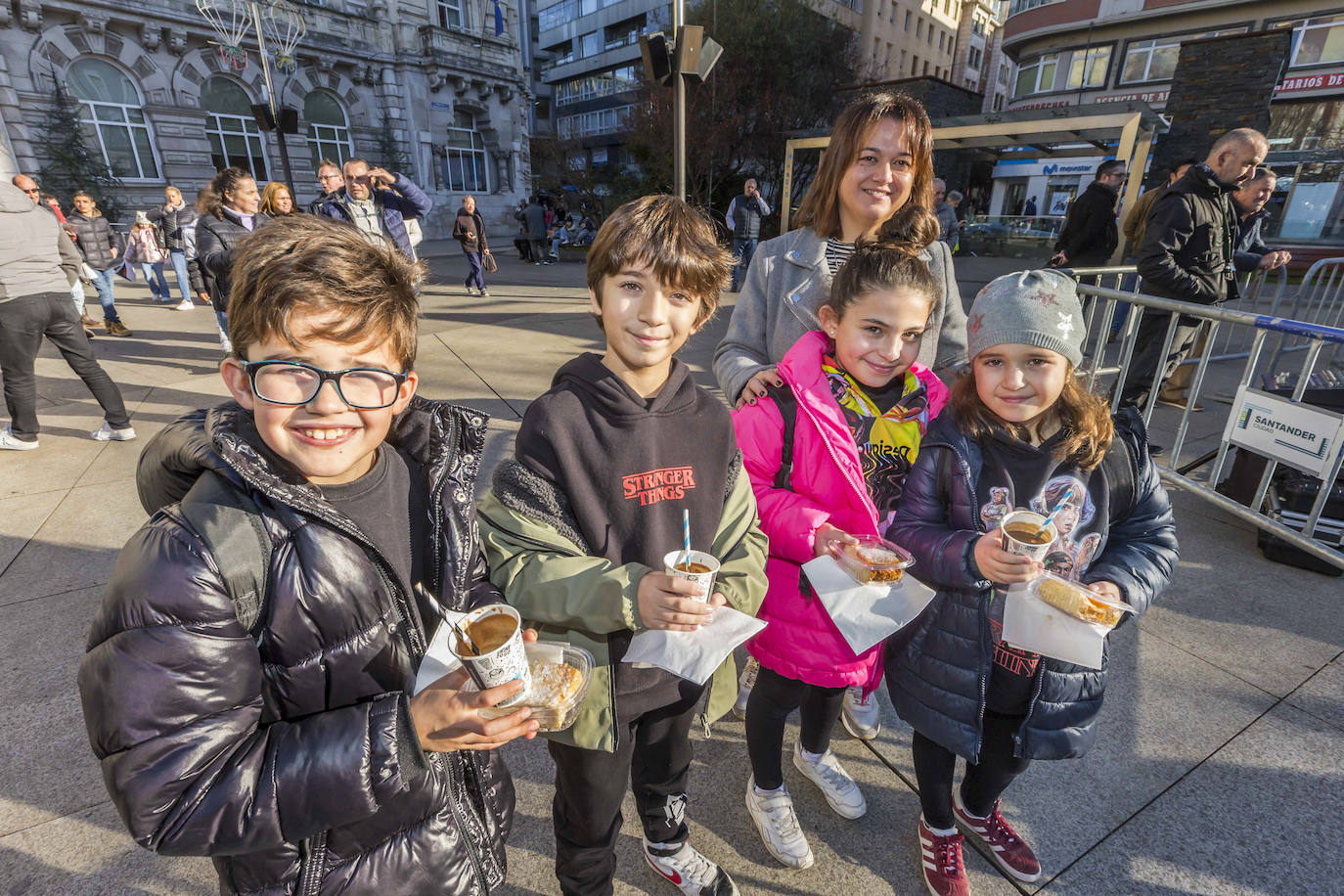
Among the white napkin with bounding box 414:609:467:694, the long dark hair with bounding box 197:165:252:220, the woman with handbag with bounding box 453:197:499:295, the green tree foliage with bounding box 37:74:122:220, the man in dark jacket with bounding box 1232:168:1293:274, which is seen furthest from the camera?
the green tree foliage with bounding box 37:74:122:220

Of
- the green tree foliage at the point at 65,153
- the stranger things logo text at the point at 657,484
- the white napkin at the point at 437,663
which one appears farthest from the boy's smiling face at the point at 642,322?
the green tree foliage at the point at 65,153

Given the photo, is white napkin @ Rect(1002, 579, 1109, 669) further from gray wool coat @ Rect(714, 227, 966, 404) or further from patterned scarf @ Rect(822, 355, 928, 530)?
gray wool coat @ Rect(714, 227, 966, 404)

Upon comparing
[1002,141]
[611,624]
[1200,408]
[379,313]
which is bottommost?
[1200,408]

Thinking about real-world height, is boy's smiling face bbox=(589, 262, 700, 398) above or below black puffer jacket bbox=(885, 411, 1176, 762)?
above

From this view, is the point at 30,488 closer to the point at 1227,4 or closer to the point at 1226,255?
the point at 1226,255

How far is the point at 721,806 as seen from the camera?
7.04 ft

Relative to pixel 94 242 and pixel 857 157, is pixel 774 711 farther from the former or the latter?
pixel 94 242

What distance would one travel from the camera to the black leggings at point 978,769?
5.87 feet

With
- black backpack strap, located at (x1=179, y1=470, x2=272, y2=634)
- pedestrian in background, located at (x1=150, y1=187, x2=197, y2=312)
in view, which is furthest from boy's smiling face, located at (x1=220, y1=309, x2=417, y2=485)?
pedestrian in background, located at (x1=150, y1=187, x2=197, y2=312)

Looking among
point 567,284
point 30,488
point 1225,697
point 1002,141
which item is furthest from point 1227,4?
point 30,488

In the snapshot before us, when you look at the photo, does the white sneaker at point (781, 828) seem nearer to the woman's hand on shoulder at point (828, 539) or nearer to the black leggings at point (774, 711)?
the black leggings at point (774, 711)

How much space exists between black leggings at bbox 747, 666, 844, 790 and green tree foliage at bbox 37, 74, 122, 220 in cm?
2460

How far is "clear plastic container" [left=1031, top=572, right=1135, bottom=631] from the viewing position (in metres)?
1.43

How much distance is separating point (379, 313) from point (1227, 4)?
36.0 metres
